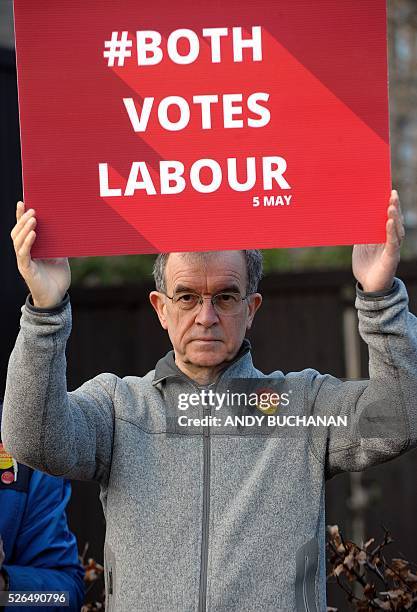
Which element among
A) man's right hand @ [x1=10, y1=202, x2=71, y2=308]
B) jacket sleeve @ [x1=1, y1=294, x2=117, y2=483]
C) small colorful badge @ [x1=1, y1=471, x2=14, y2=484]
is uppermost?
man's right hand @ [x1=10, y1=202, x2=71, y2=308]

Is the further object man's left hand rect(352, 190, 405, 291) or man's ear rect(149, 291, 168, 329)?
man's ear rect(149, 291, 168, 329)

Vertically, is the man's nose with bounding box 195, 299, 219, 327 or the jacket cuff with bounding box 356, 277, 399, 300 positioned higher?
the jacket cuff with bounding box 356, 277, 399, 300

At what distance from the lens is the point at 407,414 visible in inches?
116

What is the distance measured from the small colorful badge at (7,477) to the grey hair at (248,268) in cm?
67

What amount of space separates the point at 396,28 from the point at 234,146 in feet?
75.8

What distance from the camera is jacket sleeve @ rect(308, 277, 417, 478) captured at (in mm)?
2896

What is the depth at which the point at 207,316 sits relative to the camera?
3.01m

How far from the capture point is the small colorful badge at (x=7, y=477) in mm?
Answer: 3338

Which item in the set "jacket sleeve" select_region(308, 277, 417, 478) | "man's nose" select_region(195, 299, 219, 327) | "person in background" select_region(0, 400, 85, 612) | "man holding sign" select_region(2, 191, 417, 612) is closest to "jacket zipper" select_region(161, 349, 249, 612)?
"man holding sign" select_region(2, 191, 417, 612)

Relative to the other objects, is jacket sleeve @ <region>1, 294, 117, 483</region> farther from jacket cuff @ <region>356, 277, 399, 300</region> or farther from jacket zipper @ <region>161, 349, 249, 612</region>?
jacket cuff @ <region>356, 277, 399, 300</region>

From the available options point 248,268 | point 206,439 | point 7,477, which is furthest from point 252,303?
point 7,477

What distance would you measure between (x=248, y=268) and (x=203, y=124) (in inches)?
15.7

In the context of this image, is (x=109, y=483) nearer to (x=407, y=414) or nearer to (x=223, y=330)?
(x=223, y=330)

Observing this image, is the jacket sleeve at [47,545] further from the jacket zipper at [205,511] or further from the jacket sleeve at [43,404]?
the jacket zipper at [205,511]
